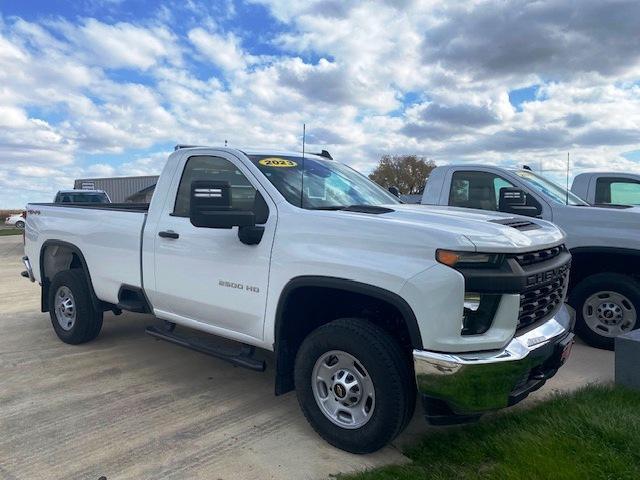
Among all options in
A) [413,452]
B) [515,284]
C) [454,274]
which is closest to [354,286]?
[454,274]

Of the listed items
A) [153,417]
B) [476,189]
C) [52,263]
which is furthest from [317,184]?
[52,263]

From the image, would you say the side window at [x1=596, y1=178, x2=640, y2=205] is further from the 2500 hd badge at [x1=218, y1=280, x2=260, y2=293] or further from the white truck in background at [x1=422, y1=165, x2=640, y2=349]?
the 2500 hd badge at [x1=218, y1=280, x2=260, y2=293]

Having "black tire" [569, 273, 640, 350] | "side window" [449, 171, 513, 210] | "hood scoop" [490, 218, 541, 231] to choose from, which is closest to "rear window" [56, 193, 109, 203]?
"side window" [449, 171, 513, 210]

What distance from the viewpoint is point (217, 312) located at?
4.21 m

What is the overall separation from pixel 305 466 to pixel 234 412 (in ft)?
3.30

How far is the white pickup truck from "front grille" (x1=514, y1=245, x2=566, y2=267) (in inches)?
0.7

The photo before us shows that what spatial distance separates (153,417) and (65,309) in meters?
2.48

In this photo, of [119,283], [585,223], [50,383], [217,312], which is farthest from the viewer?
[585,223]

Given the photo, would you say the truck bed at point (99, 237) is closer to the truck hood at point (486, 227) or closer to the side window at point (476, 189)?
the truck hood at point (486, 227)

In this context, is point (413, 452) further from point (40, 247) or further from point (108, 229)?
point (40, 247)

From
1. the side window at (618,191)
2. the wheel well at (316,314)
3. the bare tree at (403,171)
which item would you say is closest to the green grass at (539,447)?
the wheel well at (316,314)

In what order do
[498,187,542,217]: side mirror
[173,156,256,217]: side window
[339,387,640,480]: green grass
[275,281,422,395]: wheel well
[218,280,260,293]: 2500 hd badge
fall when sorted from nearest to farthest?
1. [339,387,640,480]: green grass
2. [275,281,422,395]: wheel well
3. [218,280,260,293]: 2500 hd badge
4. [173,156,256,217]: side window
5. [498,187,542,217]: side mirror

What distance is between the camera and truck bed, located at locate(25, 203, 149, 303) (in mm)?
4988

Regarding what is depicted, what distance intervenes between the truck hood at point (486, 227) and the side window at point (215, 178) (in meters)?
1.17
